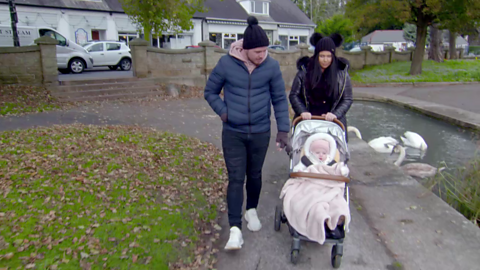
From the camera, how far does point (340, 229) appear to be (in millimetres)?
3387

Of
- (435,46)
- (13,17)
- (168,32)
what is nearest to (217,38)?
(168,32)

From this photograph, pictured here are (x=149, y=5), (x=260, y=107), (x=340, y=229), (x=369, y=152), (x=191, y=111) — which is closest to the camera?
(x=340, y=229)

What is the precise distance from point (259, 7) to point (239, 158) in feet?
141

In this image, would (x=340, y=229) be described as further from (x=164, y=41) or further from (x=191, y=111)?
(x=164, y=41)

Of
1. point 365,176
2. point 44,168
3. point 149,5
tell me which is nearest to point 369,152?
point 365,176

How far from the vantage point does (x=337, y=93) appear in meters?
4.46

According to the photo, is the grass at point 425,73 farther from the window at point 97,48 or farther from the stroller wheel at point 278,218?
the stroller wheel at point 278,218

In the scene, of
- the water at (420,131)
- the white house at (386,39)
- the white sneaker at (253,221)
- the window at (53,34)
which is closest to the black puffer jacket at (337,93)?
the white sneaker at (253,221)

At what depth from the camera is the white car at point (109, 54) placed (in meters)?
21.1

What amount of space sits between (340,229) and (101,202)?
8.92 feet

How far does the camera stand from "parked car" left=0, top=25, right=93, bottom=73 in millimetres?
18375

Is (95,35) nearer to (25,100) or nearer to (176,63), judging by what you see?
(176,63)

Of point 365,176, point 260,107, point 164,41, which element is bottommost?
point 365,176

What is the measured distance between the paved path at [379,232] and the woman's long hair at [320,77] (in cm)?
158
